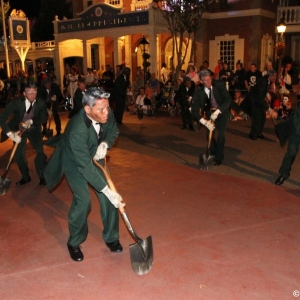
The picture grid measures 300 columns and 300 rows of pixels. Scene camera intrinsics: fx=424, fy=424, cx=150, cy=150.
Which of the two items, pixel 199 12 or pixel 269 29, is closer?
pixel 199 12

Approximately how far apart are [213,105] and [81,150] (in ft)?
14.7

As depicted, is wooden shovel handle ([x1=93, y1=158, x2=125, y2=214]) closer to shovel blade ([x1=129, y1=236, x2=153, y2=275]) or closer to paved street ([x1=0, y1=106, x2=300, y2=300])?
shovel blade ([x1=129, y1=236, x2=153, y2=275])

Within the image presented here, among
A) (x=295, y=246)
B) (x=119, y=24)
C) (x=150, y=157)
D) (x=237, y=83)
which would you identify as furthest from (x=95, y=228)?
(x=119, y=24)

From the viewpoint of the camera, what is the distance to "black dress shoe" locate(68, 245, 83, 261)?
175 inches

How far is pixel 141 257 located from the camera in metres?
4.17

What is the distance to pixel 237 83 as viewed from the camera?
16172mm

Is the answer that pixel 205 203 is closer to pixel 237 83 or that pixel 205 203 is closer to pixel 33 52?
pixel 237 83

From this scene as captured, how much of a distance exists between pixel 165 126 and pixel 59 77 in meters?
14.3

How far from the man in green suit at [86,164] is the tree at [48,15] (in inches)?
1348

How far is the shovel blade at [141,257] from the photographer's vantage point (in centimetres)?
415

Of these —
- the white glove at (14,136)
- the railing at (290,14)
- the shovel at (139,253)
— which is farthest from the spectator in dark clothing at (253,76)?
the shovel at (139,253)

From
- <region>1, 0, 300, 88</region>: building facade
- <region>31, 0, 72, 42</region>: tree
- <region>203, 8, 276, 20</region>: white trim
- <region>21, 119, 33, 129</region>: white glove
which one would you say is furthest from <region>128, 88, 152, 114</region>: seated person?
<region>31, 0, 72, 42</region>: tree

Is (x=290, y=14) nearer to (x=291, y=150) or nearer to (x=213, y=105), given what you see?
(x=213, y=105)

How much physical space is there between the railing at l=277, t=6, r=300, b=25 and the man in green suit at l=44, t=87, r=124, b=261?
21.2 metres
